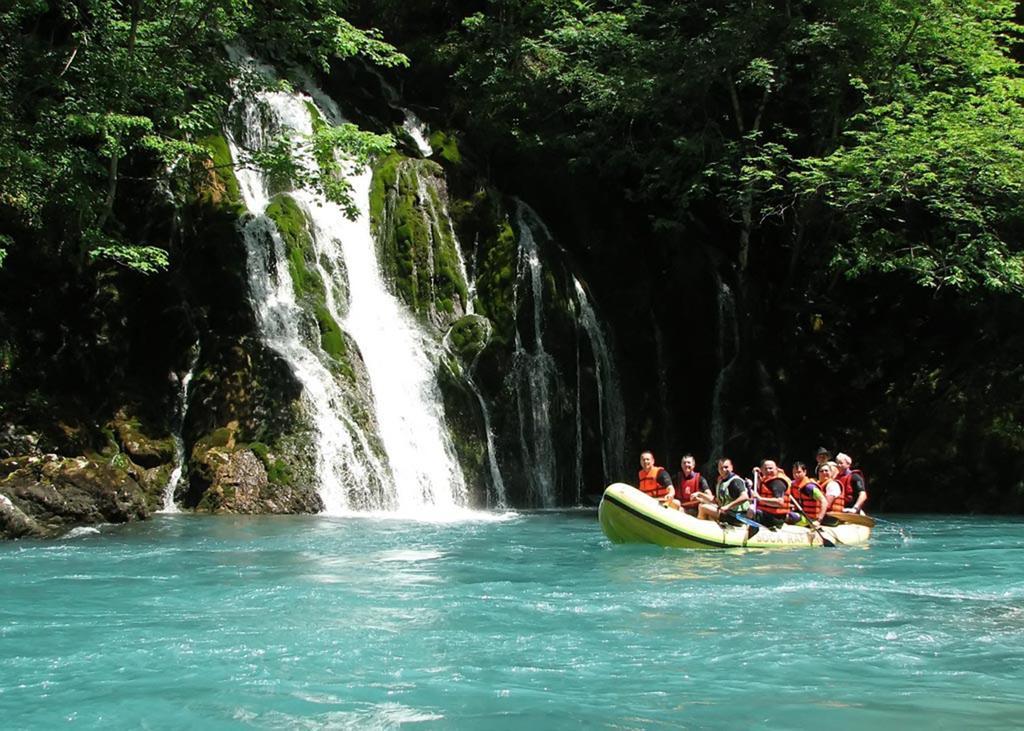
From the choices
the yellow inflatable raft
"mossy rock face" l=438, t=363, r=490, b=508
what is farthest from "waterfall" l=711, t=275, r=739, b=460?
Answer: the yellow inflatable raft

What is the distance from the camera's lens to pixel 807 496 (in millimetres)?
12797

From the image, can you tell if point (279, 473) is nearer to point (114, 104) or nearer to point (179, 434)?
point (179, 434)

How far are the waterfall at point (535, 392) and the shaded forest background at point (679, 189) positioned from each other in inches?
74.6

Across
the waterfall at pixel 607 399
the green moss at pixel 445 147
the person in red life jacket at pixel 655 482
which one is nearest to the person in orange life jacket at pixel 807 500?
the person in red life jacket at pixel 655 482

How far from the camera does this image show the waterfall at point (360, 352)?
51.5 ft

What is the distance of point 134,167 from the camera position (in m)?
17.2

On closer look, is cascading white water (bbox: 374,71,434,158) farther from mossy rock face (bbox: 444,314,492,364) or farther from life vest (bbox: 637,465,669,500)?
life vest (bbox: 637,465,669,500)

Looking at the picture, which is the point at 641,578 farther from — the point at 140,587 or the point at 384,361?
the point at 384,361

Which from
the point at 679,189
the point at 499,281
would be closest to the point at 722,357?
the point at 679,189

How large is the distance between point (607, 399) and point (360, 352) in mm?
5006

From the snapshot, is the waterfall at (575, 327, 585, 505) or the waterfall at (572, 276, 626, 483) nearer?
the waterfall at (575, 327, 585, 505)

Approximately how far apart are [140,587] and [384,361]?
8.73 metres

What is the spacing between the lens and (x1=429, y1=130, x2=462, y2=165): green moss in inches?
806

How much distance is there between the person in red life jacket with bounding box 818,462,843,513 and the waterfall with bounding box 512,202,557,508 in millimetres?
5710
